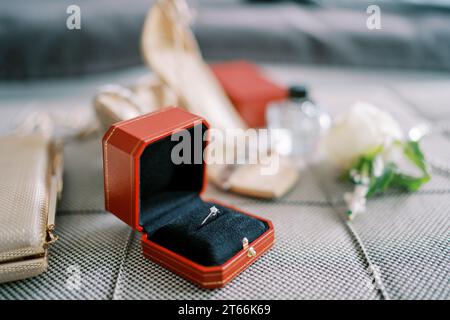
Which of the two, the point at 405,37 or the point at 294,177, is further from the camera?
the point at 405,37

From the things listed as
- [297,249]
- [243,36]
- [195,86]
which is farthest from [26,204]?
[243,36]

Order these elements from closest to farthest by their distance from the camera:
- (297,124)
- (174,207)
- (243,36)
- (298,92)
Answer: (174,207)
(298,92)
(297,124)
(243,36)

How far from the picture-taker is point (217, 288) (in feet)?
2.14

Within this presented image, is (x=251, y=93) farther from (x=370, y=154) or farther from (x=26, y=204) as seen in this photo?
(x=26, y=204)

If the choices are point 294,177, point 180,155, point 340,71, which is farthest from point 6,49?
point 340,71

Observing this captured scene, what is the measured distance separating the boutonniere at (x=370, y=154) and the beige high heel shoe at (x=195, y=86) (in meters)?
0.12

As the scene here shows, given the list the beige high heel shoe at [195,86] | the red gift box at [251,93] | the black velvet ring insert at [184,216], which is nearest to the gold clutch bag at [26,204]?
the black velvet ring insert at [184,216]

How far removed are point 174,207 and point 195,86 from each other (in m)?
0.43

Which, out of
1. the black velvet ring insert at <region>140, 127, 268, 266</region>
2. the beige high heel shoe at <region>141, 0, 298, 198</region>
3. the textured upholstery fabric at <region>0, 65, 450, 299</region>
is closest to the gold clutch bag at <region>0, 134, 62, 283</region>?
the textured upholstery fabric at <region>0, 65, 450, 299</region>

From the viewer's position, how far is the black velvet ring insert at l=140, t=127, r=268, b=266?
0.66m

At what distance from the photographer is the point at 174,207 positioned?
0.79 m

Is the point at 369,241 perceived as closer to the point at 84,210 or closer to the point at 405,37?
the point at 84,210

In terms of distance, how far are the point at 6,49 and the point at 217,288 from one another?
1031 millimetres

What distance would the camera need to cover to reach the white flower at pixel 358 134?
2.90 ft
